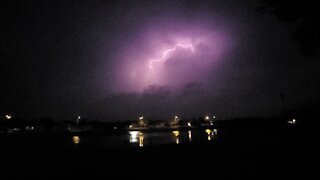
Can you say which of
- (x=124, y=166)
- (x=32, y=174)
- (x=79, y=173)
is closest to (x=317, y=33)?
(x=124, y=166)

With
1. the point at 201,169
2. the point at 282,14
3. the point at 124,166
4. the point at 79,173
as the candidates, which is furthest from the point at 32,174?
the point at 282,14

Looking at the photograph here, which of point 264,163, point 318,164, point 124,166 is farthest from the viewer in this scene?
point 124,166

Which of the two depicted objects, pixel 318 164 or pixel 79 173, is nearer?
pixel 318 164

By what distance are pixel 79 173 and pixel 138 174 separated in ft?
9.59

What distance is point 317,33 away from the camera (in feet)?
35.9

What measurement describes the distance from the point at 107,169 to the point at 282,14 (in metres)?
10.6

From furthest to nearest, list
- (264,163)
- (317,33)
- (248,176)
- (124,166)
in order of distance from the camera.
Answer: (124,166)
(317,33)
(264,163)
(248,176)

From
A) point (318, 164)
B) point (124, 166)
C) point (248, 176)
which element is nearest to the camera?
point (248, 176)

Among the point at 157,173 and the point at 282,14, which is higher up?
the point at 282,14

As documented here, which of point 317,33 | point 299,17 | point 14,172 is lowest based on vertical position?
point 14,172

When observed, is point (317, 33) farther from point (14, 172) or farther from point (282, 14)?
point (14, 172)

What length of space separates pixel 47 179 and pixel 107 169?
8.30 ft

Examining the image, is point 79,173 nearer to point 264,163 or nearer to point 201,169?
point 201,169

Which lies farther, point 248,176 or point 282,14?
point 282,14
